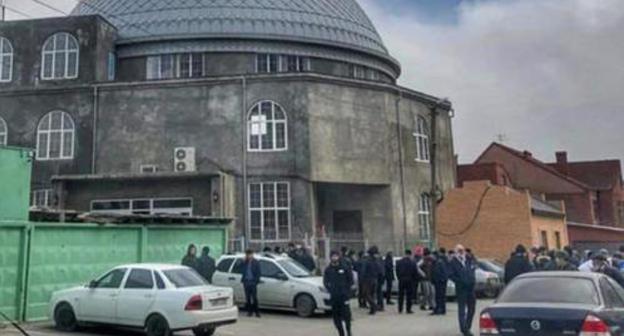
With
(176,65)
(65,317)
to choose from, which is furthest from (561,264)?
(176,65)

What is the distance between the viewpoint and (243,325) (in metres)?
16.1

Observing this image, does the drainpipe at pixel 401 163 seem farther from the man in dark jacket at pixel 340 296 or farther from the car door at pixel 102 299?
the car door at pixel 102 299

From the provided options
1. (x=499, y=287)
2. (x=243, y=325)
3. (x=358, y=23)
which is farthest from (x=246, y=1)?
(x=243, y=325)

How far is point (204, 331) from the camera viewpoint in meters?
13.7

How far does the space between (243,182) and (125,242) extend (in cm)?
1344

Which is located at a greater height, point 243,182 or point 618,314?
point 243,182

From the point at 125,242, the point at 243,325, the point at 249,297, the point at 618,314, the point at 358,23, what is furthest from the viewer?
the point at 358,23

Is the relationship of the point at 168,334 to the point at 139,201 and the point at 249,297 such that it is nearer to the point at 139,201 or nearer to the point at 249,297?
the point at 249,297

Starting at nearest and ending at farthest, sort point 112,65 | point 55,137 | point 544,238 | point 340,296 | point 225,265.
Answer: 1. point 340,296
2. point 225,265
3. point 55,137
4. point 544,238
5. point 112,65

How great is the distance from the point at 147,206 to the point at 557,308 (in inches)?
968

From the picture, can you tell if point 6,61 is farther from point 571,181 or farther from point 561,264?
point 571,181

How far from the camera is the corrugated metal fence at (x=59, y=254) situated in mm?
15445

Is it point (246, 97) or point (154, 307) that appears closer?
point (154, 307)

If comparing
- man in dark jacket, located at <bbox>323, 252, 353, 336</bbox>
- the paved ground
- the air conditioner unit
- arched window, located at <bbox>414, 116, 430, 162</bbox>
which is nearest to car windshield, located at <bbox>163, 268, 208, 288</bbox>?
the paved ground
